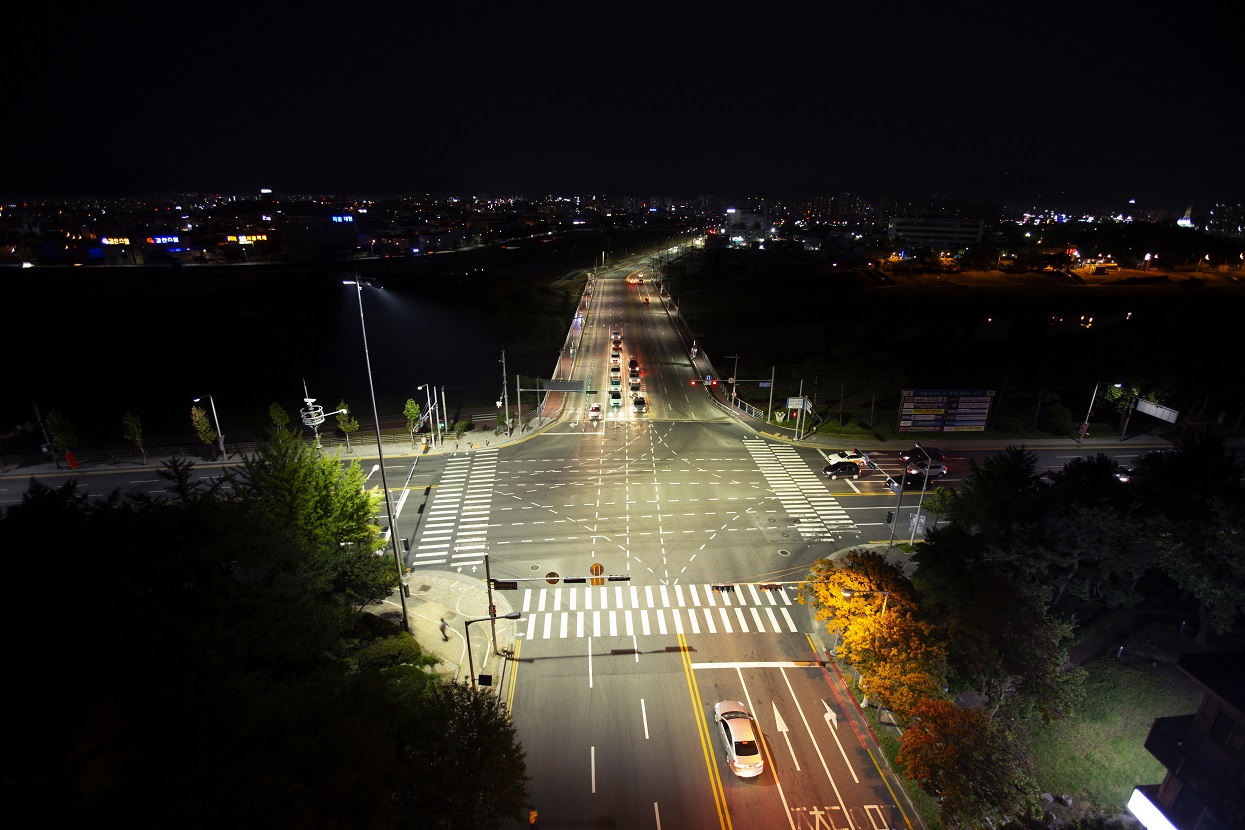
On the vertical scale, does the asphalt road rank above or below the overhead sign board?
below

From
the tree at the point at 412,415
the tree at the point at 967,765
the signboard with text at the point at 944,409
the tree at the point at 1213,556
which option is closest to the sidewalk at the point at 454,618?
the tree at the point at 967,765

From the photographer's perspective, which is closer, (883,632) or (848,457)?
(883,632)

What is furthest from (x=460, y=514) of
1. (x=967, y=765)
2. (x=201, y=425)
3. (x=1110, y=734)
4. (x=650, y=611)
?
(x=1110, y=734)

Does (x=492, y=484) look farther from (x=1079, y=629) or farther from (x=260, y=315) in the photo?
(x=260, y=315)

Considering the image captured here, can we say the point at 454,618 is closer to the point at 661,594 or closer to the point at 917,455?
the point at 661,594

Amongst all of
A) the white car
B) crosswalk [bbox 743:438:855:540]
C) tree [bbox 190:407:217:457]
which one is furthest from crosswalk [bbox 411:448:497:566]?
the white car

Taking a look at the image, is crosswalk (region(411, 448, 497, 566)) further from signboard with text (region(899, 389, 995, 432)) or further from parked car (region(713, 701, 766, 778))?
signboard with text (region(899, 389, 995, 432))

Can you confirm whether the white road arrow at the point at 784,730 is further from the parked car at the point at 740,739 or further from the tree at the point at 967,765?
the tree at the point at 967,765

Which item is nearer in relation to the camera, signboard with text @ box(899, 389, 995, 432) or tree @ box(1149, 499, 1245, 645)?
tree @ box(1149, 499, 1245, 645)
